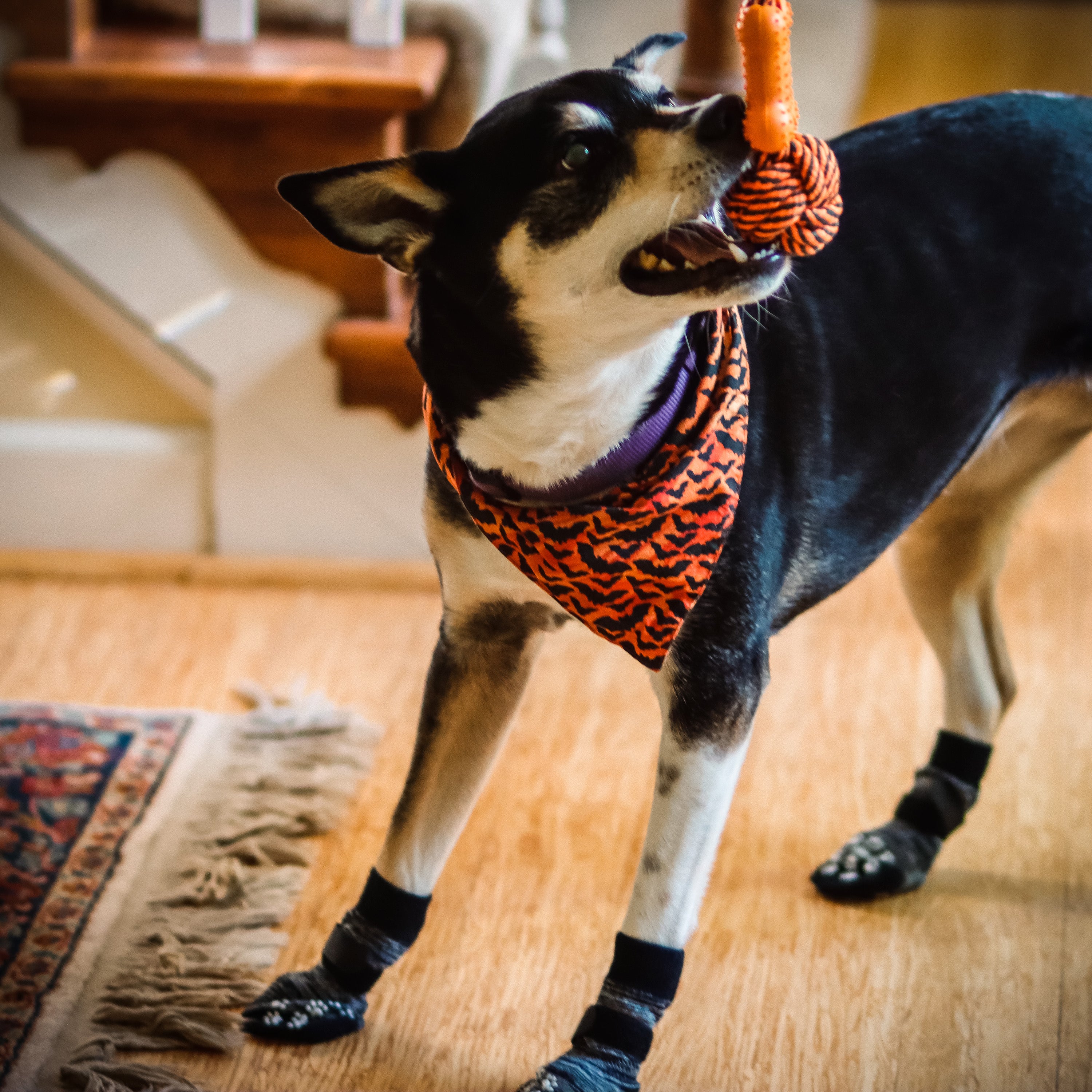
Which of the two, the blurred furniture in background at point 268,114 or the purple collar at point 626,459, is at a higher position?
the purple collar at point 626,459

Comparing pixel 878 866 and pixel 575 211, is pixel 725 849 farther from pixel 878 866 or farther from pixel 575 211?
pixel 575 211

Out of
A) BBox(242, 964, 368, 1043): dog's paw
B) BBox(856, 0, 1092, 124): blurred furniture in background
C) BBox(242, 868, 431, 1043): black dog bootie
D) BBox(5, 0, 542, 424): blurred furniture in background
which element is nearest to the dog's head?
BBox(242, 868, 431, 1043): black dog bootie

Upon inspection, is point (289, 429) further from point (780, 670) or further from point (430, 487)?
point (430, 487)

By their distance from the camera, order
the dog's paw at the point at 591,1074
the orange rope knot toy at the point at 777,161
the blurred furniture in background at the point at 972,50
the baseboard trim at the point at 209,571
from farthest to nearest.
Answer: the blurred furniture in background at the point at 972,50 < the baseboard trim at the point at 209,571 < the dog's paw at the point at 591,1074 < the orange rope knot toy at the point at 777,161

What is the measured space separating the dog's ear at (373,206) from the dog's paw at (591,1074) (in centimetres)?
75

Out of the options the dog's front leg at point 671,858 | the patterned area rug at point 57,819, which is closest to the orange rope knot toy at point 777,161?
the dog's front leg at point 671,858

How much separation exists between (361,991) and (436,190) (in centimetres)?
82

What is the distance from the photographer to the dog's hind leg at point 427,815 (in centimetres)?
141

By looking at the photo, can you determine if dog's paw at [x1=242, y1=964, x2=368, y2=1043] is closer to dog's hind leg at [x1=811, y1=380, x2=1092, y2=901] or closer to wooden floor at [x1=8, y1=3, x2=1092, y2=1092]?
wooden floor at [x1=8, y1=3, x2=1092, y2=1092]

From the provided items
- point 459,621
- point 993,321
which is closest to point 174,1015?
point 459,621

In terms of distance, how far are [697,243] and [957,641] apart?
783mm

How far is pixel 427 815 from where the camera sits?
144 cm

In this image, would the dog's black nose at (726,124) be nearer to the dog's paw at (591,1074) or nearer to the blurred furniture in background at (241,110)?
the dog's paw at (591,1074)

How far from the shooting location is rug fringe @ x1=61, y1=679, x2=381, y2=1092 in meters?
1.43
